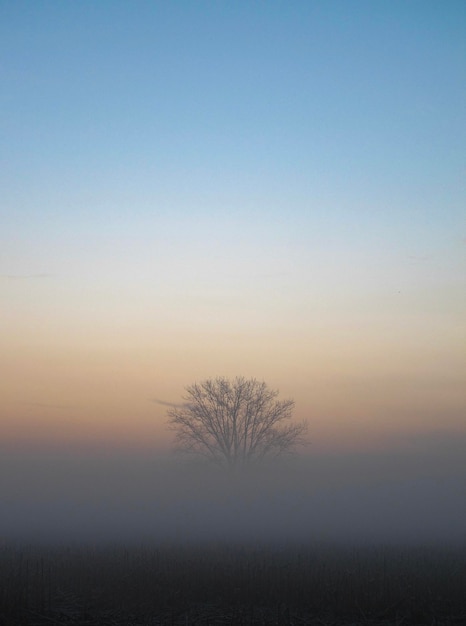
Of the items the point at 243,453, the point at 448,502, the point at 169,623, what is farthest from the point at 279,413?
the point at 169,623

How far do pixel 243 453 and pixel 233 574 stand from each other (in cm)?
4536

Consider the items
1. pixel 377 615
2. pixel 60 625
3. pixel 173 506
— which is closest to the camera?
pixel 60 625

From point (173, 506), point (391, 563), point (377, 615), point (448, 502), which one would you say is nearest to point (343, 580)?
point (377, 615)

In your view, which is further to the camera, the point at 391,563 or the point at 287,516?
the point at 287,516

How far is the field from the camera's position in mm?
13227

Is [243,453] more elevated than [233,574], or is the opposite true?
[243,453]

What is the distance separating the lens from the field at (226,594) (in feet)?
43.4

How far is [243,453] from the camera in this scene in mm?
62219

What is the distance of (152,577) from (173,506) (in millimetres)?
55547

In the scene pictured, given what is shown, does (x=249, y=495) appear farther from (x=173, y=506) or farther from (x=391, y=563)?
(x=391, y=563)

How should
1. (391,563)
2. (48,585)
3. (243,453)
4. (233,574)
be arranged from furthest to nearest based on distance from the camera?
(243,453)
(391,563)
(233,574)
(48,585)

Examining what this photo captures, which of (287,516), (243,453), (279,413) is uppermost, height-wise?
(279,413)

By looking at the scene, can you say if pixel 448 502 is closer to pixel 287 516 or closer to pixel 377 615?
pixel 287 516

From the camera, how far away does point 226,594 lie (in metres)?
15.2
